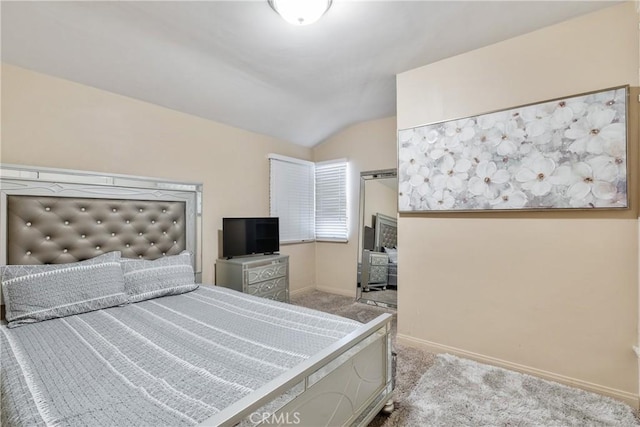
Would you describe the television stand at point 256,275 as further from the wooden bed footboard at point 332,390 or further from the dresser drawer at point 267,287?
the wooden bed footboard at point 332,390

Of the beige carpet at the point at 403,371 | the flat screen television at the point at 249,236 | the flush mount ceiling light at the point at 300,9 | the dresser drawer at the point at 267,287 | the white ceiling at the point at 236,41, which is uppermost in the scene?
the white ceiling at the point at 236,41

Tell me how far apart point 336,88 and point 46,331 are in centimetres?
288

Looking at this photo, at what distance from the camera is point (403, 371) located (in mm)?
2162

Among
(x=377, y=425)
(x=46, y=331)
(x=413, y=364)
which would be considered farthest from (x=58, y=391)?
(x=413, y=364)

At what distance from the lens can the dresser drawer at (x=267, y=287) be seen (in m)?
2.97

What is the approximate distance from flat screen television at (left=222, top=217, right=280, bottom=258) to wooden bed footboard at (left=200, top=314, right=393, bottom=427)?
6.44ft

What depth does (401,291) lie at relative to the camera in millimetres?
2645

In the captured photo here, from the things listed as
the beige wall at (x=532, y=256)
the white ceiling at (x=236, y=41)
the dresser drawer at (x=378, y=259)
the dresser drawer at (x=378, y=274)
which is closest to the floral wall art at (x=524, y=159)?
the beige wall at (x=532, y=256)

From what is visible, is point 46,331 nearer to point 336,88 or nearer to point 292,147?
point 336,88

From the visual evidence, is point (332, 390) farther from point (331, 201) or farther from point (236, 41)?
point (331, 201)

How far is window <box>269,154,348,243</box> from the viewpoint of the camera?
12.8 ft

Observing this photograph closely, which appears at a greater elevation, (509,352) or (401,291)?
(401,291)

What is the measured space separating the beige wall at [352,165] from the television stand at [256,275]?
103cm

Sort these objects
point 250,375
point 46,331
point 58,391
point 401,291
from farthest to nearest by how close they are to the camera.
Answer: point 401,291 → point 46,331 → point 250,375 → point 58,391
